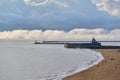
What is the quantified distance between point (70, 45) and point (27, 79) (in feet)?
385

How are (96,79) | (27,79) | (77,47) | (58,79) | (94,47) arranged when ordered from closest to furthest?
(96,79), (58,79), (27,79), (94,47), (77,47)

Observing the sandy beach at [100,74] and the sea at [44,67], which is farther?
the sea at [44,67]

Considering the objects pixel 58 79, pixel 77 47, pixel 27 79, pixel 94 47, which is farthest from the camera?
pixel 77 47

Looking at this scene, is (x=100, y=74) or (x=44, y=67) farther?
(x=44, y=67)

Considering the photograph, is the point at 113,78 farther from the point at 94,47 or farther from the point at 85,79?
the point at 94,47

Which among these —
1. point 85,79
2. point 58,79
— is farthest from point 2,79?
point 85,79

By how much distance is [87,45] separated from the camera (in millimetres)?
141750

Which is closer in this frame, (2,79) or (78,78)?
(78,78)

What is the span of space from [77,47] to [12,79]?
111713mm

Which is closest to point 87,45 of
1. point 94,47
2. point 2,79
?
point 94,47

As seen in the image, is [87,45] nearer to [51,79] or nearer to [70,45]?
[70,45]

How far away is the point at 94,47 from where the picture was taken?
13538 cm

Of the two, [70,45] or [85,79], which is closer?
[85,79]

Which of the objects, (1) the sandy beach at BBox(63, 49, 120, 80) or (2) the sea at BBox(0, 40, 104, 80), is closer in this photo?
(1) the sandy beach at BBox(63, 49, 120, 80)
